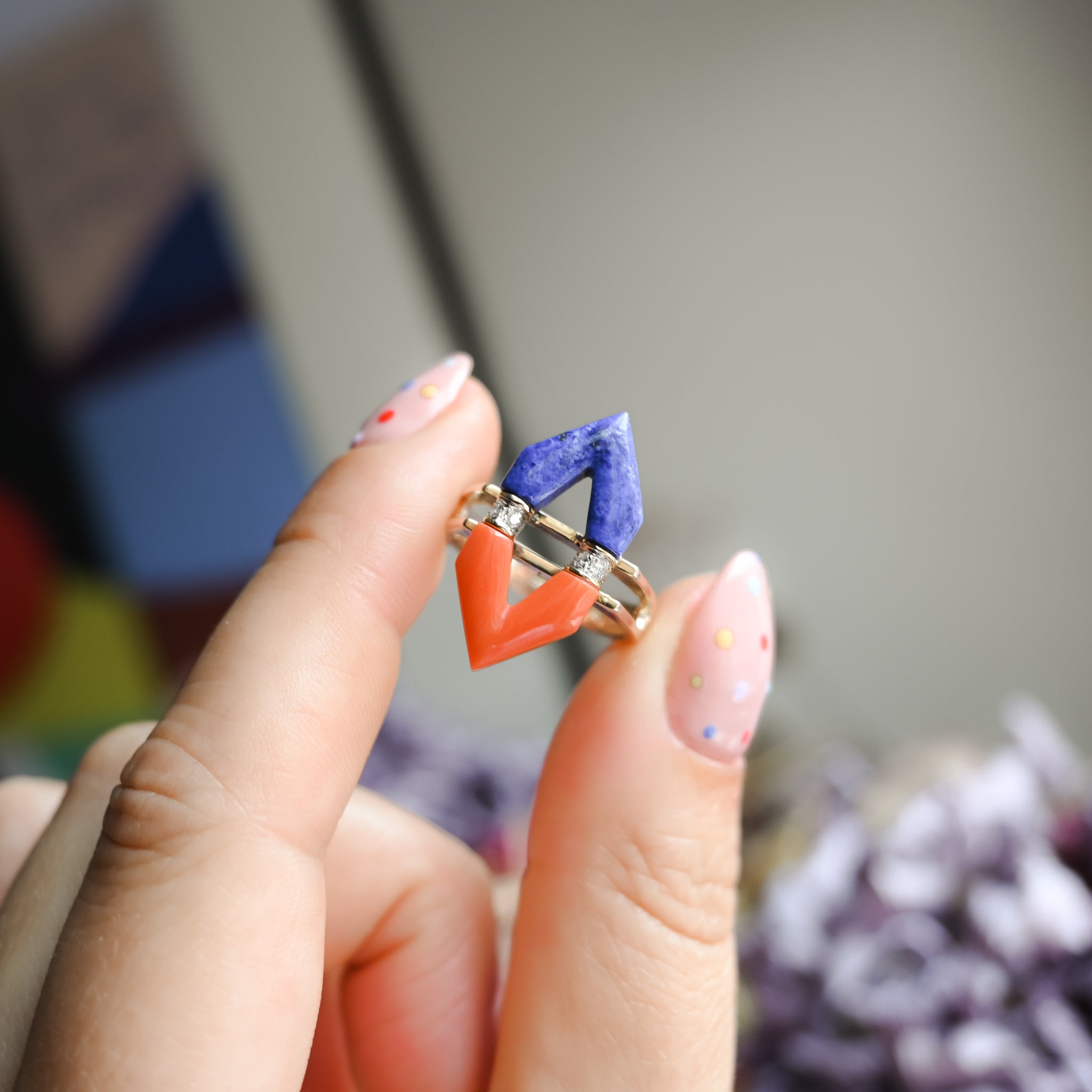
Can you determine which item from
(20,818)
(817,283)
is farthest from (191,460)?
(20,818)

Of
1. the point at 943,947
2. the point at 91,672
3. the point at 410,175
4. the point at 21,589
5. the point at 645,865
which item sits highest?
the point at 410,175

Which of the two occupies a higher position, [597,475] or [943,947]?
[597,475]

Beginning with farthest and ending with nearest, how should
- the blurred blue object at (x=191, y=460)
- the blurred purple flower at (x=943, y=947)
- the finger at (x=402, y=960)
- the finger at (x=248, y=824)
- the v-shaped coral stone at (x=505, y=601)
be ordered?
the blurred blue object at (x=191, y=460) → the blurred purple flower at (x=943, y=947) → the finger at (x=402, y=960) → the v-shaped coral stone at (x=505, y=601) → the finger at (x=248, y=824)

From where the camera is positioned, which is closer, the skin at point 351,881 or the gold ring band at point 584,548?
the skin at point 351,881

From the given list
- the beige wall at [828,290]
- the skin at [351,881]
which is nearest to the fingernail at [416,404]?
the skin at [351,881]

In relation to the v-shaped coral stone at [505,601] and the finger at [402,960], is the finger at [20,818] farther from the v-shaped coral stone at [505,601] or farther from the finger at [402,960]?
the v-shaped coral stone at [505,601]

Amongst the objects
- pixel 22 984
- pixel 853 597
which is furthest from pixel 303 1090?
pixel 853 597

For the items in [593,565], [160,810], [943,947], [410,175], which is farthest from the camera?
[410,175]

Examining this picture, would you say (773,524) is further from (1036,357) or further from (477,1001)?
(477,1001)

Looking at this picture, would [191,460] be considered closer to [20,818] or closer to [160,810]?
[20,818]
